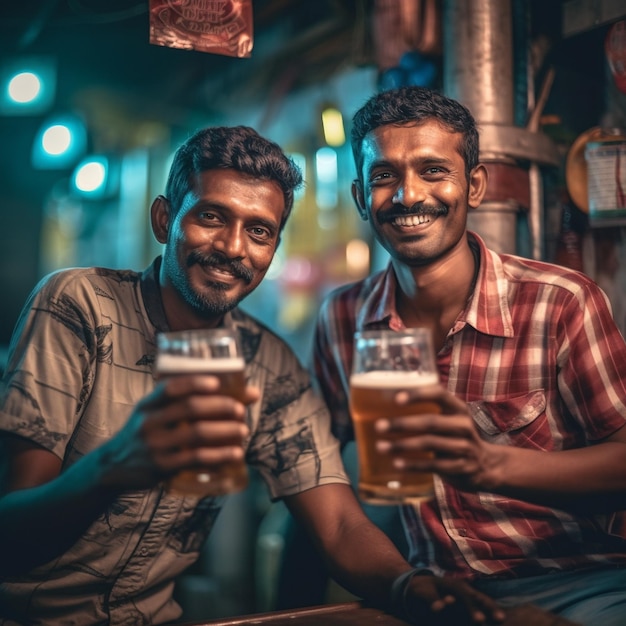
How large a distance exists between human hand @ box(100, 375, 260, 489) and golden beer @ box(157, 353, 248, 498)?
0.03 m

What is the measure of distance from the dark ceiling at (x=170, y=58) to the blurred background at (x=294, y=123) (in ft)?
0.06

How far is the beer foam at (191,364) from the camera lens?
1.46 m

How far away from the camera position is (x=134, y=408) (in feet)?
5.89

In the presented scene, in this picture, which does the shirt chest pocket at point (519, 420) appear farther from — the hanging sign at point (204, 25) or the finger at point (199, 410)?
the hanging sign at point (204, 25)

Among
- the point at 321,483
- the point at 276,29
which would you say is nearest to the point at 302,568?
the point at 321,483

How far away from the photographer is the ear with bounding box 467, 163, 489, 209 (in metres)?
2.71

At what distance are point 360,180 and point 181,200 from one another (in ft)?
2.33

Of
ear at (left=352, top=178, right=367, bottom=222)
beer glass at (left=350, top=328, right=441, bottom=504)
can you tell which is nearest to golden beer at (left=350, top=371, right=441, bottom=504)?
beer glass at (left=350, top=328, right=441, bottom=504)

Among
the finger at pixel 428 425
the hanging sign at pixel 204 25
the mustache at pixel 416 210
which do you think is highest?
the hanging sign at pixel 204 25

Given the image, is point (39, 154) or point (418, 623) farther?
point (39, 154)

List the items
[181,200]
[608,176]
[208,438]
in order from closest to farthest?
1. [208,438]
2. [181,200]
3. [608,176]

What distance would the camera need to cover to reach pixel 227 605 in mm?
5328

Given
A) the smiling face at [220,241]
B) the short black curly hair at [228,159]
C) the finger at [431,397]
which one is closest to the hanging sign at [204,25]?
the short black curly hair at [228,159]

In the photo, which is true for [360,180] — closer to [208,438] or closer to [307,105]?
[208,438]
